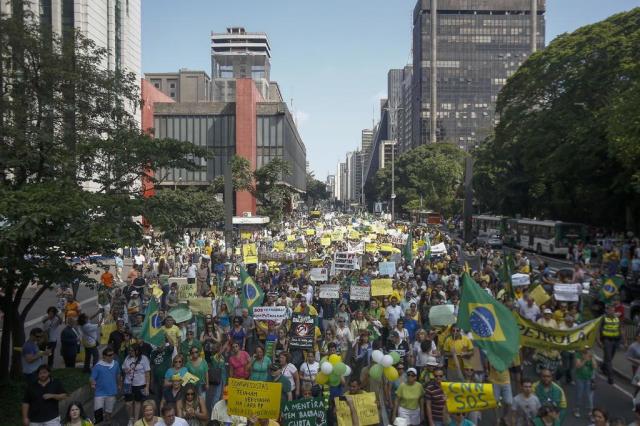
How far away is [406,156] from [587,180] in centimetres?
7162

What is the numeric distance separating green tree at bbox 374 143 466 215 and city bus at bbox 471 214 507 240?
43.5 feet

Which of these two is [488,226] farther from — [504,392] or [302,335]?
[504,392]

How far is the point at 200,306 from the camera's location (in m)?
14.0

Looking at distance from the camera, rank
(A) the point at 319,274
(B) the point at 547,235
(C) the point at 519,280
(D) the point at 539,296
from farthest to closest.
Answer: (B) the point at 547,235
(A) the point at 319,274
(C) the point at 519,280
(D) the point at 539,296

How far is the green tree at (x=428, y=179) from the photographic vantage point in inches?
3252

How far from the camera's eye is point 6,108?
1164 centimetres

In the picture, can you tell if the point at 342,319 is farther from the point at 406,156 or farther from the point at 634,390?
the point at 406,156

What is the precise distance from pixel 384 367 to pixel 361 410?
0.91m

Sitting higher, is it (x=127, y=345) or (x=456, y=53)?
(x=456, y=53)

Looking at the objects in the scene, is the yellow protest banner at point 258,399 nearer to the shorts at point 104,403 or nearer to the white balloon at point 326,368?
the white balloon at point 326,368

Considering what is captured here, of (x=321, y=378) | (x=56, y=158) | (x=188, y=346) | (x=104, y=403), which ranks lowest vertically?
(x=104, y=403)

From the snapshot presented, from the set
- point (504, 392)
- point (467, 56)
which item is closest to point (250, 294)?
point (504, 392)

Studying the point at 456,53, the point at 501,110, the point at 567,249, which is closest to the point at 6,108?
the point at 567,249

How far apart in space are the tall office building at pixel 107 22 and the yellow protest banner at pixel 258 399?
139 ft
